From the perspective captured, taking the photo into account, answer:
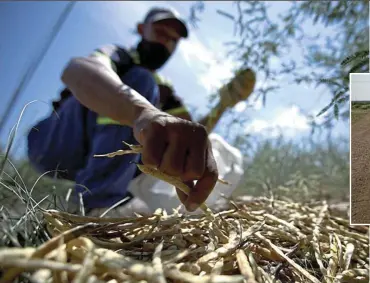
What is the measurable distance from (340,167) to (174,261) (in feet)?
6.12

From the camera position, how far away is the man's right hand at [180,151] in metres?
0.63

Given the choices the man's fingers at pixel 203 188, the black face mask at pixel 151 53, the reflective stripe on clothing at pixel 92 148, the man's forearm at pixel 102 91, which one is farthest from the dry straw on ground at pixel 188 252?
the black face mask at pixel 151 53

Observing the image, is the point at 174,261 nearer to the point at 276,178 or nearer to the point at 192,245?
the point at 192,245

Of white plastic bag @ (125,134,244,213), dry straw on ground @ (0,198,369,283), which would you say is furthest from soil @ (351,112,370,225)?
white plastic bag @ (125,134,244,213)

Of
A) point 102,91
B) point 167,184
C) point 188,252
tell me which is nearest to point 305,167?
point 167,184

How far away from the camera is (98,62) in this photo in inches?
46.8

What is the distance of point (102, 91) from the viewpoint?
1.04 metres

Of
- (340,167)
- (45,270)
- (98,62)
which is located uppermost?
(98,62)

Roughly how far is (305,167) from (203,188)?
161cm

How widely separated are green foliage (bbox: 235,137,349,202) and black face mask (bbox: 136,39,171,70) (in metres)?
0.60

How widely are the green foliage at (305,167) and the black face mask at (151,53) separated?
0.60 m

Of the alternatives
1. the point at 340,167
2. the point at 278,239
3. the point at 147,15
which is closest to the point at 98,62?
the point at 278,239

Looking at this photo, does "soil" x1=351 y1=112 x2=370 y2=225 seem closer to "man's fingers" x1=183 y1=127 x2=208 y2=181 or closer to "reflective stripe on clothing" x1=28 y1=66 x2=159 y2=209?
"man's fingers" x1=183 y1=127 x2=208 y2=181

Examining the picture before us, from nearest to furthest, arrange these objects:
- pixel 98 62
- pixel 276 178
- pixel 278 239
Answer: pixel 278 239 < pixel 98 62 < pixel 276 178
